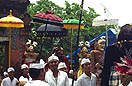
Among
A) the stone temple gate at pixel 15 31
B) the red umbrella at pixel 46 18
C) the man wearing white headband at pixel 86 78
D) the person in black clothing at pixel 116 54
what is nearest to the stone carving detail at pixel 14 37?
the stone temple gate at pixel 15 31

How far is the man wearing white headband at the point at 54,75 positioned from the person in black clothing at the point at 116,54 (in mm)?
2028

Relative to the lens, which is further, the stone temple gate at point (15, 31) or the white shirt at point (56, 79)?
the stone temple gate at point (15, 31)

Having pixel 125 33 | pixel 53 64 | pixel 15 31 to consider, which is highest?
pixel 125 33

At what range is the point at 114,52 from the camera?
5.71m

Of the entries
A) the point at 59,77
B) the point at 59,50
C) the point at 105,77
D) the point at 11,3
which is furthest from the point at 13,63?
the point at 105,77

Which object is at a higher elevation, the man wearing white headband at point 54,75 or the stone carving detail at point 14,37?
the man wearing white headband at point 54,75

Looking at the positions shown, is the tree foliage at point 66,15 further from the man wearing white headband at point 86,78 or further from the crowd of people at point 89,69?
the man wearing white headband at point 86,78

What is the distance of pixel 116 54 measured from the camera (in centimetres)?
570

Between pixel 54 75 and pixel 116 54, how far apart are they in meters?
2.39

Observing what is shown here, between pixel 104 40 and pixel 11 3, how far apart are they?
866cm

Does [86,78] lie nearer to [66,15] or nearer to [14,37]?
[14,37]

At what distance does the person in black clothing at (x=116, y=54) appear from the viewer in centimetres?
566

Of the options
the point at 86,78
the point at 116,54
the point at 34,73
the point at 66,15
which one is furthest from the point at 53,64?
the point at 66,15

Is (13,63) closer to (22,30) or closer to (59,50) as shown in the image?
(22,30)
